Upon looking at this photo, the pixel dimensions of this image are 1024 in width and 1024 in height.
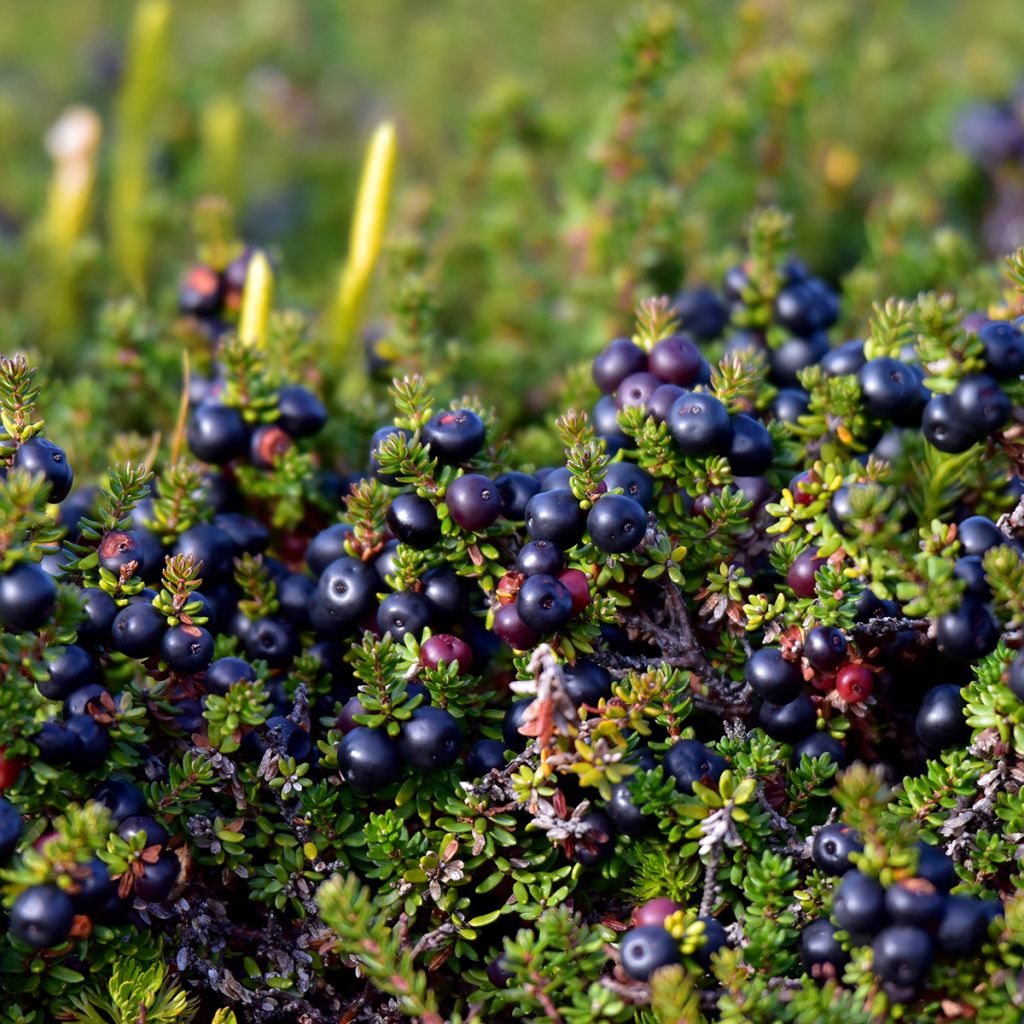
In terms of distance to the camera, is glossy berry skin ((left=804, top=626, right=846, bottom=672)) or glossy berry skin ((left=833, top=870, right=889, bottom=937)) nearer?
glossy berry skin ((left=833, top=870, right=889, bottom=937))

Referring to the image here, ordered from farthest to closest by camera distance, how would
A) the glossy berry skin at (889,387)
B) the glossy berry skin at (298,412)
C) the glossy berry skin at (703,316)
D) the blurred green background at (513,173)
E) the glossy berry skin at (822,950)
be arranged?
the blurred green background at (513,173)
the glossy berry skin at (703,316)
the glossy berry skin at (298,412)
the glossy berry skin at (889,387)
the glossy berry skin at (822,950)

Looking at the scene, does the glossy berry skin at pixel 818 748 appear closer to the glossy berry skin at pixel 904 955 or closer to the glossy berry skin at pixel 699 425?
the glossy berry skin at pixel 904 955

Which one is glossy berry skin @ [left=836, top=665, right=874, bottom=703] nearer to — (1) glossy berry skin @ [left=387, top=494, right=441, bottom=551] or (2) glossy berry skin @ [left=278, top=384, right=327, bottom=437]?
(1) glossy berry skin @ [left=387, top=494, right=441, bottom=551]

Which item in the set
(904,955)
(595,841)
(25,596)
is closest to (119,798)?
(25,596)

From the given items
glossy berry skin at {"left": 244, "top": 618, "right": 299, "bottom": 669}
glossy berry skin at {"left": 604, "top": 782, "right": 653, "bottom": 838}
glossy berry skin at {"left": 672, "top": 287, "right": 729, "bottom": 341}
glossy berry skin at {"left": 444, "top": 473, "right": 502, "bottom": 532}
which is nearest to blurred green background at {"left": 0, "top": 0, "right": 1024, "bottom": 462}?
glossy berry skin at {"left": 672, "top": 287, "right": 729, "bottom": 341}

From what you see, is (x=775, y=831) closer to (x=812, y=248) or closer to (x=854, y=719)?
(x=854, y=719)

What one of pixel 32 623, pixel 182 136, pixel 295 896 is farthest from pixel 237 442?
pixel 182 136

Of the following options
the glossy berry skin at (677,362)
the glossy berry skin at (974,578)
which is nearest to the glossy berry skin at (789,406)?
the glossy berry skin at (677,362)

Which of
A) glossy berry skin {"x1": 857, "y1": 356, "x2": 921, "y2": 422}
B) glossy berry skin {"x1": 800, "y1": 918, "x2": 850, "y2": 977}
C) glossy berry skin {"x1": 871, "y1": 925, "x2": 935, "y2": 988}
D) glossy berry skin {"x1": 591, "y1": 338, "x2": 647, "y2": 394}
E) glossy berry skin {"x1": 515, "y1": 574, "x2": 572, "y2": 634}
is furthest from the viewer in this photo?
glossy berry skin {"x1": 591, "y1": 338, "x2": 647, "y2": 394}
